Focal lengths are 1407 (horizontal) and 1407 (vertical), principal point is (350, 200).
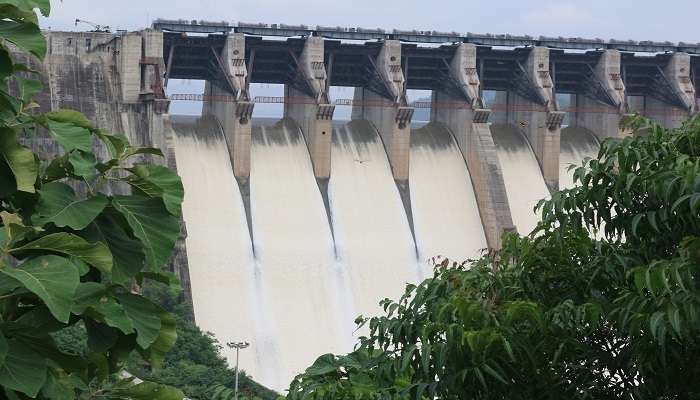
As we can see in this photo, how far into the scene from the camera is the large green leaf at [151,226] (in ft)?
23.8

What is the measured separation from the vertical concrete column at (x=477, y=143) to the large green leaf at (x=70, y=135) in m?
44.5

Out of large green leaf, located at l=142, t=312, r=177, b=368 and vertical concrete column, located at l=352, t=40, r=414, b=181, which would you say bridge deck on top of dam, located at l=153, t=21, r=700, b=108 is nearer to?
vertical concrete column, located at l=352, t=40, r=414, b=181

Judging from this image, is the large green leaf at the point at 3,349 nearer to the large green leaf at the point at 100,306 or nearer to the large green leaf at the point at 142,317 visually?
the large green leaf at the point at 100,306

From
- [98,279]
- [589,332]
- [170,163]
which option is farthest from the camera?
[170,163]

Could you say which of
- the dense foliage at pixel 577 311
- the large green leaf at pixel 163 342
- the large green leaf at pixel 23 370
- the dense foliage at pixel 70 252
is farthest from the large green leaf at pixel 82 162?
the dense foliage at pixel 577 311

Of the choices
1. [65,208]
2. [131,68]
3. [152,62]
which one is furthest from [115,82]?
[65,208]

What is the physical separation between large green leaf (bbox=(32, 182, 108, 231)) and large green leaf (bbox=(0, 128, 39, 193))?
149 millimetres

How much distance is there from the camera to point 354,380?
12.2m

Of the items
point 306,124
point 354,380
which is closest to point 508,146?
point 306,124

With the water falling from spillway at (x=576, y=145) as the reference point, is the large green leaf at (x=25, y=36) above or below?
above

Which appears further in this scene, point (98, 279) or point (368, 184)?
point (368, 184)

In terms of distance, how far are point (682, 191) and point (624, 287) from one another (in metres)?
1.45

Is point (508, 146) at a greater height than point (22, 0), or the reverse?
point (22, 0)

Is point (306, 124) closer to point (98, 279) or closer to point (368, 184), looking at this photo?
point (368, 184)
